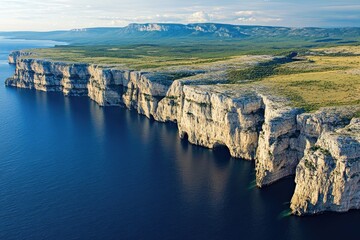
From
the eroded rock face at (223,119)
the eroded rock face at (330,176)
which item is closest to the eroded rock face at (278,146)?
the eroded rock face at (223,119)

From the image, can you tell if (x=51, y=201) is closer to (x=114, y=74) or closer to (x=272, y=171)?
(x=272, y=171)

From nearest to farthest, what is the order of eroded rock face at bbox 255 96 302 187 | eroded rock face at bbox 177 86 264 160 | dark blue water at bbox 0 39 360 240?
dark blue water at bbox 0 39 360 240
eroded rock face at bbox 255 96 302 187
eroded rock face at bbox 177 86 264 160

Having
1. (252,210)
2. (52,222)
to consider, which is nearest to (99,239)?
(52,222)

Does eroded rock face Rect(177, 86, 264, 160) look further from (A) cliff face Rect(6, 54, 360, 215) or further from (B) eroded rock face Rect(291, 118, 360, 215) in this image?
(B) eroded rock face Rect(291, 118, 360, 215)

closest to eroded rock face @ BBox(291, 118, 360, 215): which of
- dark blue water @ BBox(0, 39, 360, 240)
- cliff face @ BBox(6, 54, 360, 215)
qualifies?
cliff face @ BBox(6, 54, 360, 215)

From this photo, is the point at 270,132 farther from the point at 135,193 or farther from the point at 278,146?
the point at 135,193

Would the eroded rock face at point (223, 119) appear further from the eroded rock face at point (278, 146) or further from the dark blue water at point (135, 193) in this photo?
the eroded rock face at point (278, 146)

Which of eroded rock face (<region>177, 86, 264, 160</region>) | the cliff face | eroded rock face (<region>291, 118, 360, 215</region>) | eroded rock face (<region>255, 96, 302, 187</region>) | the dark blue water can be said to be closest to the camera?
the dark blue water

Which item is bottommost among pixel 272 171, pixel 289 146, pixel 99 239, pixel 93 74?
pixel 99 239

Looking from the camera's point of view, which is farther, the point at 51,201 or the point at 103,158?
the point at 103,158
